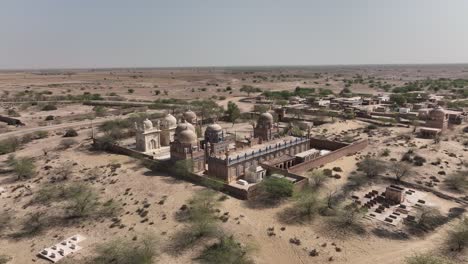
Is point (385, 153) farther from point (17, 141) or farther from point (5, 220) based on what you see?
point (17, 141)

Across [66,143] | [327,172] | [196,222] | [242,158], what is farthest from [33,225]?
[327,172]

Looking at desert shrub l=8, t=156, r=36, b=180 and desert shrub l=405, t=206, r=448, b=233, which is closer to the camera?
desert shrub l=405, t=206, r=448, b=233

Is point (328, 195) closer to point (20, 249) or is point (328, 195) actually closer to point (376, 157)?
point (376, 157)

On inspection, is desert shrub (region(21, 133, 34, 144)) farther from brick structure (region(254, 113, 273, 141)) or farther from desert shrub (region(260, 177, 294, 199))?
desert shrub (region(260, 177, 294, 199))

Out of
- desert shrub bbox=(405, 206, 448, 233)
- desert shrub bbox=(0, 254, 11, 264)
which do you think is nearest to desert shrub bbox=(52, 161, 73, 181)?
desert shrub bbox=(0, 254, 11, 264)

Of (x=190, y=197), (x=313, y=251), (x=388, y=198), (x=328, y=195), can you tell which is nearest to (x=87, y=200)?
(x=190, y=197)

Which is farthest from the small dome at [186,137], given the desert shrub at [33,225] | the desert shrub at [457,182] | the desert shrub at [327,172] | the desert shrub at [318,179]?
the desert shrub at [457,182]

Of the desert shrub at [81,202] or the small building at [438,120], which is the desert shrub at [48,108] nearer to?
the desert shrub at [81,202]
